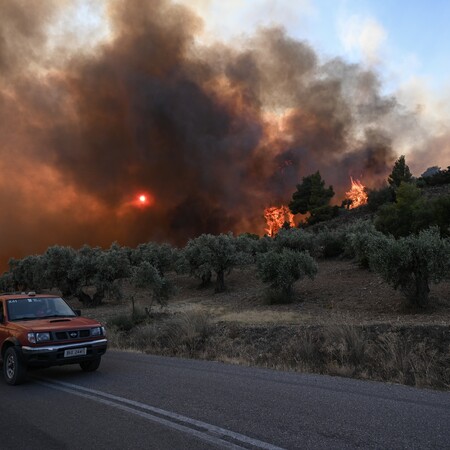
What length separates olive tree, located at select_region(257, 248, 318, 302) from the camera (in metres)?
28.9

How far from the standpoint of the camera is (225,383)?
8.04m

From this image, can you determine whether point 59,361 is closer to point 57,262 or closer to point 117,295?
point 117,295

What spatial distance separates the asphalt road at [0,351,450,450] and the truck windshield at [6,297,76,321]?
142 centimetres

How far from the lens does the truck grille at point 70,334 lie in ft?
28.0

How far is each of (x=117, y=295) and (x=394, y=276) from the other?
26.3m

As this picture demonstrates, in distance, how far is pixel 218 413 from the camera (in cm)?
607

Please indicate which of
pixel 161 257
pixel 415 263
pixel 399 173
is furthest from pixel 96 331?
pixel 399 173

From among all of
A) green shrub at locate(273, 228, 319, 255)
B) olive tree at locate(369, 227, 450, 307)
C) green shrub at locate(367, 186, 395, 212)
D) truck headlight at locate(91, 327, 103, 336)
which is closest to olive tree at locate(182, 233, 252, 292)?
green shrub at locate(273, 228, 319, 255)

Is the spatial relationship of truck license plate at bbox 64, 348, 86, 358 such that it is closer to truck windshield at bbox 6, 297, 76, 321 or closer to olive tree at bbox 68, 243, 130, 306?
truck windshield at bbox 6, 297, 76, 321

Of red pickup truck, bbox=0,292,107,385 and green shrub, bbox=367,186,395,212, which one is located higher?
green shrub, bbox=367,186,395,212

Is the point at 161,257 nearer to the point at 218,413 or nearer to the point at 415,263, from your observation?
the point at 415,263

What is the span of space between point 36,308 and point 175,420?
562 centimetres

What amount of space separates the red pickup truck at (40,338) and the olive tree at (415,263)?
16511mm

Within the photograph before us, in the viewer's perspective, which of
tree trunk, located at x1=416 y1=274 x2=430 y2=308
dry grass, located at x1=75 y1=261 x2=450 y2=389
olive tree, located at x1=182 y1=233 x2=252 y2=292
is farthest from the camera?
olive tree, located at x1=182 y1=233 x2=252 y2=292
